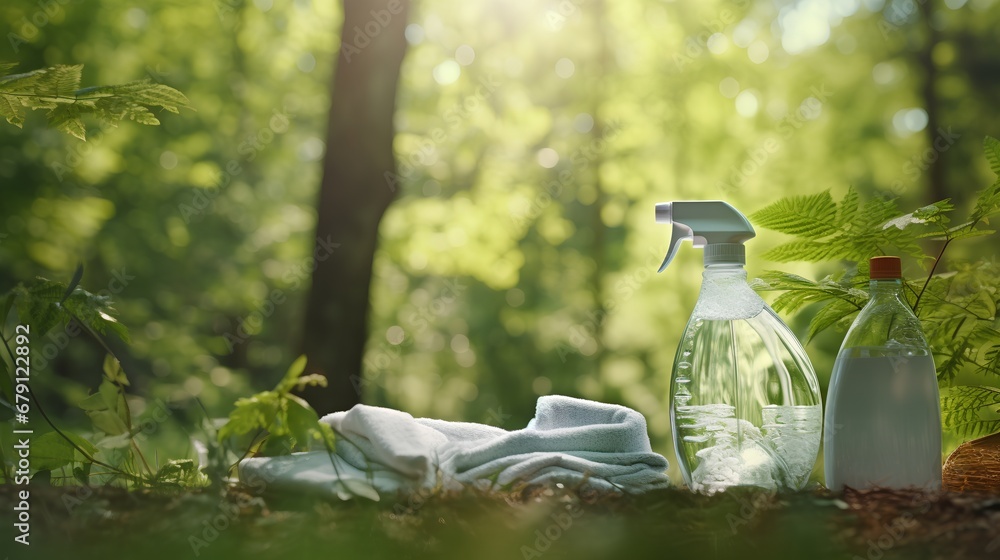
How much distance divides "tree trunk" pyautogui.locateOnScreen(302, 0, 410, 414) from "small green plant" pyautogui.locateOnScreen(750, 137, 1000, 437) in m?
1.71

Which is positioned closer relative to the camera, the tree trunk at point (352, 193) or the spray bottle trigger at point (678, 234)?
the spray bottle trigger at point (678, 234)

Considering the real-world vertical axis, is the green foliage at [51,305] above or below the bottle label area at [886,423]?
above

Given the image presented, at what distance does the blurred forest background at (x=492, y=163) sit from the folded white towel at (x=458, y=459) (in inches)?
142

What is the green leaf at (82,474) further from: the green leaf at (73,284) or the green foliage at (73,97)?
the green foliage at (73,97)

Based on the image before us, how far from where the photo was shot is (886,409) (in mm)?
783

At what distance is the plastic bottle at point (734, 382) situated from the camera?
2.83ft

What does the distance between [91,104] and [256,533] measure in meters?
0.50

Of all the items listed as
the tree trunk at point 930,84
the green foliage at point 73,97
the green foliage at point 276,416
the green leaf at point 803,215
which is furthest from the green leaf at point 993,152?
the tree trunk at point 930,84

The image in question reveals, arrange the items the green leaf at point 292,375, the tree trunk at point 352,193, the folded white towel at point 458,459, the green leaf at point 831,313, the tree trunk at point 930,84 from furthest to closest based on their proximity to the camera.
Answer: the tree trunk at point 930,84 < the tree trunk at point 352,193 < the green leaf at point 831,313 < the folded white towel at point 458,459 < the green leaf at point 292,375

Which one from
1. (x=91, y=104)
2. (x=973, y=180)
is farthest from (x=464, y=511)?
(x=973, y=180)

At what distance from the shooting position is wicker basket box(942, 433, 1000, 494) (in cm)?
92

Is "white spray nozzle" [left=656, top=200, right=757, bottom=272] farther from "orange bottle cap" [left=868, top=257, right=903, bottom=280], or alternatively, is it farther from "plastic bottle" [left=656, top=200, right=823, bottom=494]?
"orange bottle cap" [left=868, top=257, right=903, bottom=280]

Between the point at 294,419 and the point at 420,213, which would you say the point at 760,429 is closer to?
the point at 294,419

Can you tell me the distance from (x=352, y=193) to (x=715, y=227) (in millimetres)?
1792
